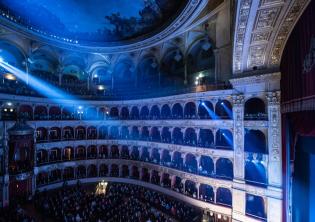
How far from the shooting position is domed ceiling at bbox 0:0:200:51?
18812 mm

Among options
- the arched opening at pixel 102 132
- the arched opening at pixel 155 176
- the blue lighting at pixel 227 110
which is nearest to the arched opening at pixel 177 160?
the arched opening at pixel 155 176

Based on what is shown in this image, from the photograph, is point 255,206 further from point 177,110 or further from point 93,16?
point 93,16

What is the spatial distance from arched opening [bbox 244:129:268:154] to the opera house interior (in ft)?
0.26

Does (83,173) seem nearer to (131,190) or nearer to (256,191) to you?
(131,190)

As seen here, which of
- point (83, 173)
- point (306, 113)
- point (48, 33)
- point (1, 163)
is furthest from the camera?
point (83, 173)

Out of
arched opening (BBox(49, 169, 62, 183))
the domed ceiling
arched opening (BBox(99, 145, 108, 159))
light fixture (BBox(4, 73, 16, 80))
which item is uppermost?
the domed ceiling

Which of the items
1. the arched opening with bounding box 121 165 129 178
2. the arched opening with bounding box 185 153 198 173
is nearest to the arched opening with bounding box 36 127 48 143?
the arched opening with bounding box 121 165 129 178

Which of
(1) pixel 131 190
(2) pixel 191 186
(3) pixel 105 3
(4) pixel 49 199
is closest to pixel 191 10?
(3) pixel 105 3

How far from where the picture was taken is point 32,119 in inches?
905

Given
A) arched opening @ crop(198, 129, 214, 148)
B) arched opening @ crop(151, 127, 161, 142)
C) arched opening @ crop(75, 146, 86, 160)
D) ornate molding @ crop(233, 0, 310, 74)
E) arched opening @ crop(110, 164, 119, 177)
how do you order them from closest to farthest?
ornate molding @ crop(233, 0, 310, 74)
arched opening @ crop(198, 129, 214, 148)
arched opening @ crop(151, 127, 161, 142)
arched opening @ crop(75, 146, 86, 160)
arched opening @ crop(110, 164, 119, 177)

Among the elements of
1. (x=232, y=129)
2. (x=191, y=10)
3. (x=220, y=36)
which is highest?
(x=191, y=10)

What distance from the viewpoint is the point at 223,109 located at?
18547 millimetres

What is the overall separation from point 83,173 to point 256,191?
21.1 meters

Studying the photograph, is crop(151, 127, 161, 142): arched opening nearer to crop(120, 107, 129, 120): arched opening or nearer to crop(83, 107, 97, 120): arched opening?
crop(120, 107, 129, 120): arched opening
